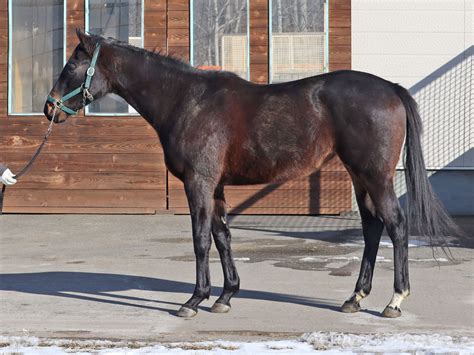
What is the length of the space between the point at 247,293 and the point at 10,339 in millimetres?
2418

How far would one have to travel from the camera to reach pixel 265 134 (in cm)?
716

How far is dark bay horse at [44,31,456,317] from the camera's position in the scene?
7.02m

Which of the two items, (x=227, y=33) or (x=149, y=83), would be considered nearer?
(x=149, y=83)

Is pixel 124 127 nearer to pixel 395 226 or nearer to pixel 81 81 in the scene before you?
pixel 81 81

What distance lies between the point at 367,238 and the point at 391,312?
29.3 inches

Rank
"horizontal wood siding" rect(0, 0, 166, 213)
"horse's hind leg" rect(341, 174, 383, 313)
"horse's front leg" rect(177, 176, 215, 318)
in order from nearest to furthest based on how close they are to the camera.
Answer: "horse's front leg" rect(177, 176, 215, 318) < "horse's hind leg" rect(341, 174, 383, 313) < "horizontal wood siding" rect(0, 0, 166, 213)

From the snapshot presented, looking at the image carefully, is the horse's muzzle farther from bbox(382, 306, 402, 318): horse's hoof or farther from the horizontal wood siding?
the horizontal wood siding

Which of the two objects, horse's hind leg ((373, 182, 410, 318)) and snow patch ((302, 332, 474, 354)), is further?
horse's hind leg ((373, 182, 410, 318))

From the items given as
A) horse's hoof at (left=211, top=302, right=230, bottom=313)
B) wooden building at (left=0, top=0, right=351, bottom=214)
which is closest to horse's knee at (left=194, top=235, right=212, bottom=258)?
horse's hoof at (left=211, top=302, right=230, bottom=313)

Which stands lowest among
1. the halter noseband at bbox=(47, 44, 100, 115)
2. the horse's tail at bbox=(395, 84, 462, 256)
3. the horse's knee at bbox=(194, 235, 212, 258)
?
the horse's knee at bbox=(194, 235, 212, 258)

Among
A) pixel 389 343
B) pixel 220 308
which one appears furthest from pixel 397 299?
pixel 220 308

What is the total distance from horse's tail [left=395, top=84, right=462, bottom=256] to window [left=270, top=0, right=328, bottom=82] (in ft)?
23.2

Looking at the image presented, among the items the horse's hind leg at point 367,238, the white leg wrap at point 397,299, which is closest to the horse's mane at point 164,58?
the horse's hind leg at point 367,238

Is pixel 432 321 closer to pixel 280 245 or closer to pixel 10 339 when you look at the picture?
pixel 10 339
